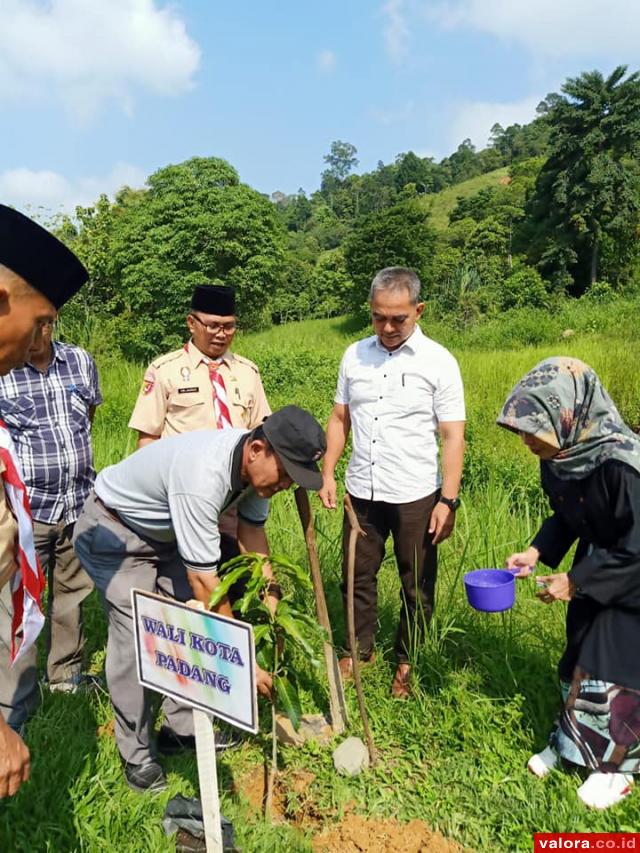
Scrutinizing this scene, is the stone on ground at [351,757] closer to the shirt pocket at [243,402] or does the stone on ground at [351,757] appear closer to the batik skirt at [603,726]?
the batik skirt at [603,726]

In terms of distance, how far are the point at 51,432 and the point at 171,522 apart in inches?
37.3

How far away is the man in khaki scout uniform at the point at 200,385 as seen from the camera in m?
3.05

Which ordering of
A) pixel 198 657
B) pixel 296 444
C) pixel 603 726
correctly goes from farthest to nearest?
pixel 603 726, pixel 296 444, pixel 198 657

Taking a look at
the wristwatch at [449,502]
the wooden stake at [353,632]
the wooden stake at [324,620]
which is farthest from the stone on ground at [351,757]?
the wristwatch at [449,502]

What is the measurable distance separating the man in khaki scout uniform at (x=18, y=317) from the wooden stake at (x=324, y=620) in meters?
0.99

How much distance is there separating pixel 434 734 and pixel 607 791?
2.22 feet

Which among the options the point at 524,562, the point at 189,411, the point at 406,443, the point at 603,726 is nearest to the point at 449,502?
the point at 406,443

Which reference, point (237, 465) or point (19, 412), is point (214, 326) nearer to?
point (19, 412)

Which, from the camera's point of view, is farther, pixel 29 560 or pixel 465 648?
pixel 465 648

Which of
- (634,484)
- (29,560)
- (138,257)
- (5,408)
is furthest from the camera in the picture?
(138,257)

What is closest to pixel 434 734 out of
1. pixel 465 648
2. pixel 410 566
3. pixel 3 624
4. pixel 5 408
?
pixel 465 648

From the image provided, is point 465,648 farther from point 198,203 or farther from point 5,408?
point 198,203

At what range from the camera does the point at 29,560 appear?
1.45 m

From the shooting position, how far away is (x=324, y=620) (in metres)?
2.33
